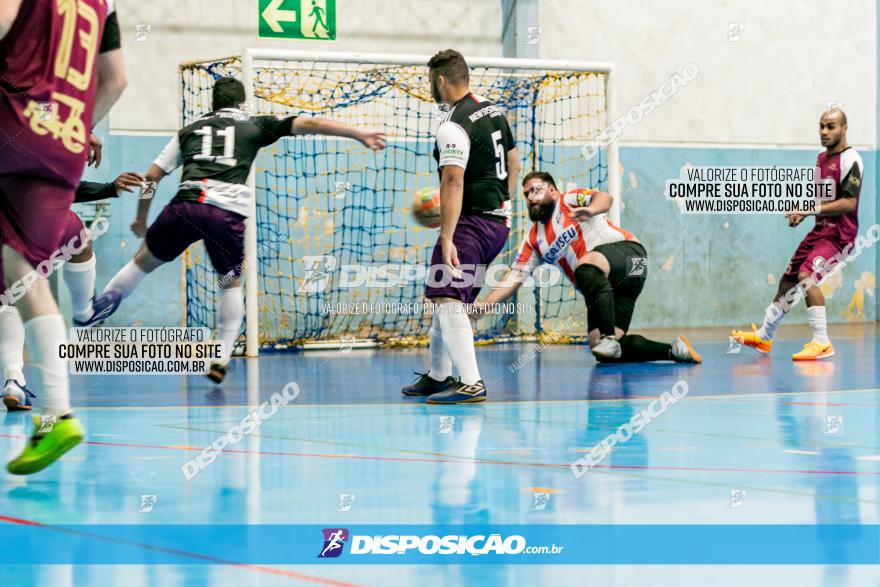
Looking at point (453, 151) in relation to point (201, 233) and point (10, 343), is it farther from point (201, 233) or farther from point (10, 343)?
point (10, 343)

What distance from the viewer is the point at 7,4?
3967mm

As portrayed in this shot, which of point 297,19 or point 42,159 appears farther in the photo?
point 297,19

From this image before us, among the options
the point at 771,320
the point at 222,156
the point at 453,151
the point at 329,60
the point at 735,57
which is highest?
the point at 735,57

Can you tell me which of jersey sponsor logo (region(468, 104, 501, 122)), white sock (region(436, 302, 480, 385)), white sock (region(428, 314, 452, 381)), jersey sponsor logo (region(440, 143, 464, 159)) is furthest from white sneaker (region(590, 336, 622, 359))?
jersey sponsor logo (region(440, 143, 464, 159))

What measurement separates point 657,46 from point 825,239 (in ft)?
17.0

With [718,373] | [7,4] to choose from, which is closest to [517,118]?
[718,373]

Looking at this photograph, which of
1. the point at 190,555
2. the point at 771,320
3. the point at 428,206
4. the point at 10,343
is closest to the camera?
the point at 190,555

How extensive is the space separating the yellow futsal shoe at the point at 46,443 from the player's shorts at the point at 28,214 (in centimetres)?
55

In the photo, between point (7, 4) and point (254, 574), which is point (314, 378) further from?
point (254, 574)

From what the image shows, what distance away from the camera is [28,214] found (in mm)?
4164

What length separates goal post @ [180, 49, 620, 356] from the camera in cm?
1224

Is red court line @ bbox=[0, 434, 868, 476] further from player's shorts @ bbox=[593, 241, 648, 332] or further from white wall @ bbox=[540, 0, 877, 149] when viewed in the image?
white wall @ bbox=[540, 0, 877, 149]

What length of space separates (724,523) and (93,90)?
264 cm

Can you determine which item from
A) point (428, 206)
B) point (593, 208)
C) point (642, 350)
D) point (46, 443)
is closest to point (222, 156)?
point (428, 206)
